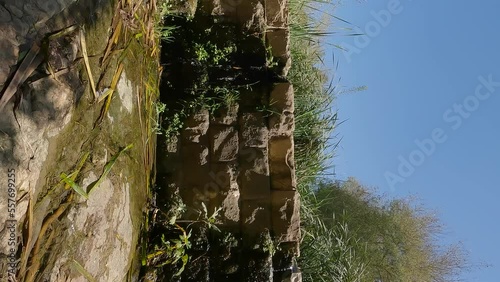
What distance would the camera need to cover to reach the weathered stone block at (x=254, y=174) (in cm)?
284

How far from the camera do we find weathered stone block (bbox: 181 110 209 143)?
2.88 metres

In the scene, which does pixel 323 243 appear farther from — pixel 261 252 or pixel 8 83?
pixel 8 83

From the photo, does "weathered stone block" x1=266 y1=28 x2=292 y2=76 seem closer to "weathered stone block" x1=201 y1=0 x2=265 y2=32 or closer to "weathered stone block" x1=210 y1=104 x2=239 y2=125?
"weathered stone block" x1=201 y1=0 x2=265 y2=32

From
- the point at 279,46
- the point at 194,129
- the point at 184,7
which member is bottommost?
the point at 194,129

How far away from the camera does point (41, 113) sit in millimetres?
1686

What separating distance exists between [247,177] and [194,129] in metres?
0.44

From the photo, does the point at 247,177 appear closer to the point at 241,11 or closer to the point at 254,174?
the point at 254,174

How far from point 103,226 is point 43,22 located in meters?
0.93

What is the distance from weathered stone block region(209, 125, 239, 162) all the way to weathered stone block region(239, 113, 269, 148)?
0.05 m

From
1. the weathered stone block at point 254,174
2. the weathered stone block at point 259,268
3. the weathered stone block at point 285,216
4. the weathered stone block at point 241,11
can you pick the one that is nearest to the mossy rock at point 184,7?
the weathered stone block at point 241,11

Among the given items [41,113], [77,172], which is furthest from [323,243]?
[41,113]

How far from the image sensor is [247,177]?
2842 millimetres

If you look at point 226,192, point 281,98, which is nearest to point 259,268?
point 226,192

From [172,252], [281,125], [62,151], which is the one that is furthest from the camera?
[281,125]
